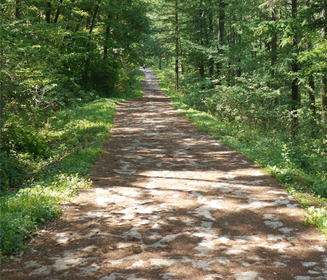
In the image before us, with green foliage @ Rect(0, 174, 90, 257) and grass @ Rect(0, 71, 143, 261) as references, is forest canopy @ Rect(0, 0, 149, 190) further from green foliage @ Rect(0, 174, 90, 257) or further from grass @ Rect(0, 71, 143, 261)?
green foliage @ Rect(0, 174, 90, 257)

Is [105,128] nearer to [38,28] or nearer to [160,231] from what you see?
[38,28]

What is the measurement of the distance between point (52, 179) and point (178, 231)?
131 inches

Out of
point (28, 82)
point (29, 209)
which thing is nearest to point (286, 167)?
point (29, 209)

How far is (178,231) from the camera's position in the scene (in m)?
4.12

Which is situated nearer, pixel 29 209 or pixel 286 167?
pixel 29 209

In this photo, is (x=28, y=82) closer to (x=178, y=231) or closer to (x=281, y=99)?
(x=178, y=231)

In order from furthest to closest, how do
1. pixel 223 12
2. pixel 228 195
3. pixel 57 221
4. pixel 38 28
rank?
pixel 223 12 → pixel 38 28 → pixel 228 195 → pixel 57 221

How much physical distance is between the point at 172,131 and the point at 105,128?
2.68m

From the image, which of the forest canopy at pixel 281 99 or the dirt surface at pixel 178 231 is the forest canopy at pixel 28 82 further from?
the forest canopy at pixel 281 99

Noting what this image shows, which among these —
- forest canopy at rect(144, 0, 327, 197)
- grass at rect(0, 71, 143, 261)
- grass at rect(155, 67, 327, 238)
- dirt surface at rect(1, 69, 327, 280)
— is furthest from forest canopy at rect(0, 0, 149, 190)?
forest canopy at rect(144, 0, 327, 197)

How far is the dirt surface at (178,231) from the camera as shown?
3229 mm

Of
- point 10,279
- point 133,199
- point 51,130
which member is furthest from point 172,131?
point 10,279

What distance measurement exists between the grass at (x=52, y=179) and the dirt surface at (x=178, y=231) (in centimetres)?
21

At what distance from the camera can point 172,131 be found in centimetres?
1173
